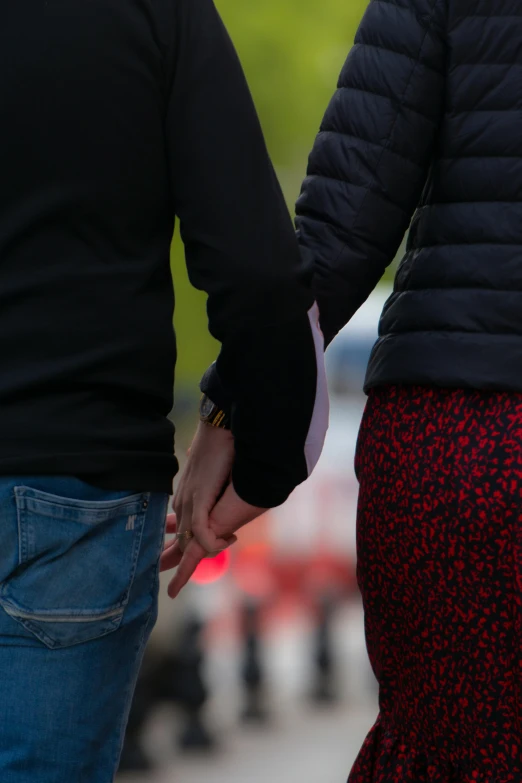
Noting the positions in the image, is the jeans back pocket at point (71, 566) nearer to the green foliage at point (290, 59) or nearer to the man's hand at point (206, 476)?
the man's hand at point (206, 476)

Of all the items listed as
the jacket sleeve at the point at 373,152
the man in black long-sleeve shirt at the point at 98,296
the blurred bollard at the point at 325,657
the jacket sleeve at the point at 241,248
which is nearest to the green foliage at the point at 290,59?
the blurred bollard at the point at 325,657

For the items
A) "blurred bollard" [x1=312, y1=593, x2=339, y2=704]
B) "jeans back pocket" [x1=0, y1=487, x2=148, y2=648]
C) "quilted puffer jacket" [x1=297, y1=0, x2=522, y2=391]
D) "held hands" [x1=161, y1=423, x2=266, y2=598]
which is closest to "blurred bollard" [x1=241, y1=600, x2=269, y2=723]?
"blurred bollard" [x1=312, y1=593, x2=339, y2=704]

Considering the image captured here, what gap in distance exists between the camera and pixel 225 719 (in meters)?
7.27

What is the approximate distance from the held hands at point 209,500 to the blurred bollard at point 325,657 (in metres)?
5.38

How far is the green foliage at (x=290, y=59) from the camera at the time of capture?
9594mm

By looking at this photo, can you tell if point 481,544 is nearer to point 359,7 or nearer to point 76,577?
point 76,577

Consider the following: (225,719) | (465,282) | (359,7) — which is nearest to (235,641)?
(225,719)

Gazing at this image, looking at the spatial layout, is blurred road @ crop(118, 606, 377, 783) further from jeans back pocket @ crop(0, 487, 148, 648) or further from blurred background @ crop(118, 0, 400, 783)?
jeans back pocket @ crop(0, 487, 148, 648)

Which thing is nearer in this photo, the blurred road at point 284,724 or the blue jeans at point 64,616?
the blue jeans at point 64,616

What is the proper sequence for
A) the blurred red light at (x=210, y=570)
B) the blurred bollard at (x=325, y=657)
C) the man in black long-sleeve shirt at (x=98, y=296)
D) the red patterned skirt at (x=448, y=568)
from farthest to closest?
the blurred bollard at (x=325, y=657) < the blurred red light at (x=210, y=570) < the red patterned skirt at (x=448, y=568) < the man in black long-sleeve shirt at (x=98, y=296)

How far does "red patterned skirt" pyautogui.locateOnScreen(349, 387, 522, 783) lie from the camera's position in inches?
85.9

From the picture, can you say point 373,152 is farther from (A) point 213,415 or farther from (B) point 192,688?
(B) point 192,688

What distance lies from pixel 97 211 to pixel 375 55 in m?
0.69

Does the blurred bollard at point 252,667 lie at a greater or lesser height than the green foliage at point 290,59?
lesser
